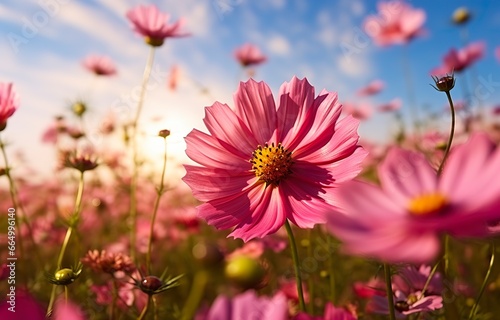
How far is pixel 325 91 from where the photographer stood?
2.52 ft

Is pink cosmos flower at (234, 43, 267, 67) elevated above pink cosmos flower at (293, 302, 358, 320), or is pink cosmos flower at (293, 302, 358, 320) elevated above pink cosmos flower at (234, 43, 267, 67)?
pink cosmos flower at (234, 43, 267, 67)

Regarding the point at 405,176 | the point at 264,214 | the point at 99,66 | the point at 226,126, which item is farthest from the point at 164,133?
the point at 99,66

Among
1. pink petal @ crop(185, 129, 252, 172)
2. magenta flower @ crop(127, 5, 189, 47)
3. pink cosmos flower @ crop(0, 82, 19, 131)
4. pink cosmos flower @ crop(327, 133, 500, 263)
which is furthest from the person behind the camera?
magenta flower @ crop(127, 5, 189, 47)

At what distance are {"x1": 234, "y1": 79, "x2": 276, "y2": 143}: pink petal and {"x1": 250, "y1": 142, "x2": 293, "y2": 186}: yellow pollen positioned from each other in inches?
0.9

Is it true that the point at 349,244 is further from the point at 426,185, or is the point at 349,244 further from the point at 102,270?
the point at 102,270

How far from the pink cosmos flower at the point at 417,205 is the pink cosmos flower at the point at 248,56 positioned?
7.74 feet

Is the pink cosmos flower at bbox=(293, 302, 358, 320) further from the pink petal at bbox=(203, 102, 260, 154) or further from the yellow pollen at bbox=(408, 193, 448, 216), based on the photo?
the pink petal at bbox=(203, 102, 260, 154)

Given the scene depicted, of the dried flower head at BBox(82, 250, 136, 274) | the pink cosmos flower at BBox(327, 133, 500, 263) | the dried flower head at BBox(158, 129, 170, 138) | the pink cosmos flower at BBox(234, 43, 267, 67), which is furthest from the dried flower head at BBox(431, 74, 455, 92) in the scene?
the pink cosmos flower at BBox(234, 43, 267, 67)

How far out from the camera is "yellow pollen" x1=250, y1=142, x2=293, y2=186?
79 centimetres

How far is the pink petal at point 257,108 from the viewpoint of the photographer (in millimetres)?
793

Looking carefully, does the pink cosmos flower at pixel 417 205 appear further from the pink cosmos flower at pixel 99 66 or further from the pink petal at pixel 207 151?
the pink cosmos flower at pixel 99 66

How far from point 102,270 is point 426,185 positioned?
2.16 feet

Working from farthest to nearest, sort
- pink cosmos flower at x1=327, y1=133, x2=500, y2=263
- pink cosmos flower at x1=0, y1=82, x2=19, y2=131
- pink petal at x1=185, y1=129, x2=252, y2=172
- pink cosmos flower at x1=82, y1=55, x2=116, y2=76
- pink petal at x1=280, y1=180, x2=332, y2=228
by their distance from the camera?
pink cosmos flower at x1=82, y1=55, x2=116, y2=76 < pink cosmos flower at x1=0, y1=82, x2=19, y2=131 < pink petal at x1=185, y1=129, x2=252, y2=172 < pink petal at x1=280, y1=180, x2=332, y2=228 < pink cosmos flower at x1=327, y1=133, x2=500, y2=263

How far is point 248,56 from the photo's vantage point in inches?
107
